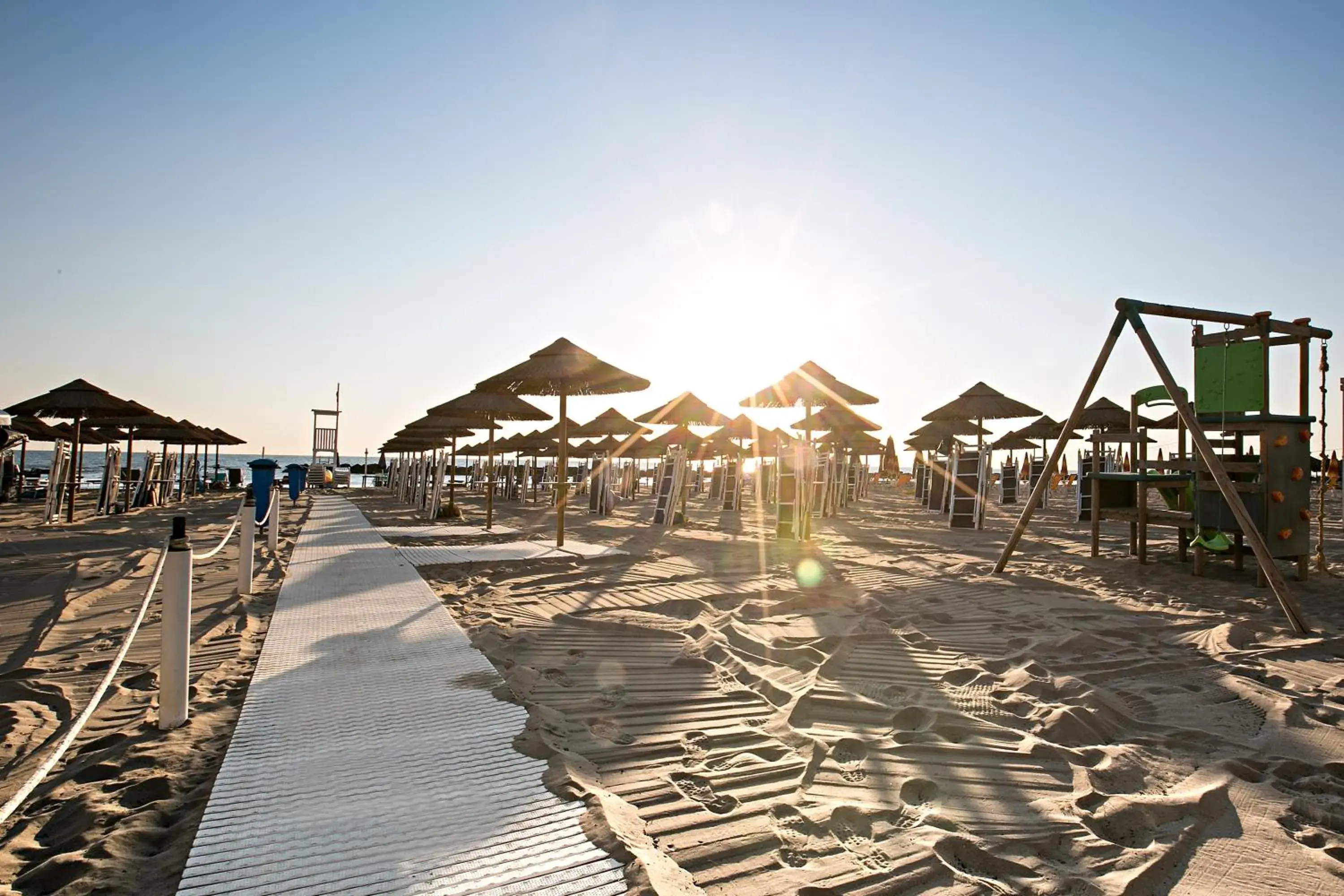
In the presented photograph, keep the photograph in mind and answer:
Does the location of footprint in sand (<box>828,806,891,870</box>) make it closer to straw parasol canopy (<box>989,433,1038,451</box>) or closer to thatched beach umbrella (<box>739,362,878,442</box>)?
thatched beach umbrella (<box>739,362,878,442</box>)

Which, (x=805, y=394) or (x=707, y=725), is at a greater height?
(x=805, y=394)

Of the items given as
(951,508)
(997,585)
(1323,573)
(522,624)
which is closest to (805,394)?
(951,508)

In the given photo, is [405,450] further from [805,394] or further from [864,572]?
[864,572]

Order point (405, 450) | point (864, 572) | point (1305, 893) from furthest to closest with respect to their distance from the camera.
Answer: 1. point (405, 450)
2. point (864, 572)
3. point (1305, 893)

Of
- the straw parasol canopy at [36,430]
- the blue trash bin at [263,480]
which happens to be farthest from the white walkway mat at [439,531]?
the straw parasol canopy at [36,430]

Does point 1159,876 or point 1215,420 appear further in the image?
point 1215,420

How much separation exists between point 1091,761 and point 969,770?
0.51 m

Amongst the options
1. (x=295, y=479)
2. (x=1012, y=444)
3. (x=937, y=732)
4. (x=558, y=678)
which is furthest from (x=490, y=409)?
Answer: (x=295, y=479)

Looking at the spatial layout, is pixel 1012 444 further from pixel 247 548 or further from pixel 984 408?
pixel 247 548

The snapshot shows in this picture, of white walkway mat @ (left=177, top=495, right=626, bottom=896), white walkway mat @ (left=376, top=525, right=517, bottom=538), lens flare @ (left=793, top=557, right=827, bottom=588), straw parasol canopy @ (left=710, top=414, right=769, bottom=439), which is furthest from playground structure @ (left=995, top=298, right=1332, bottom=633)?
straw parasol canopy @ (left=710, top=414, right=769, bottom=439)

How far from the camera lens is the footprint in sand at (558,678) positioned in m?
3.64

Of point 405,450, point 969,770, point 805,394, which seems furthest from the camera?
point 405,450

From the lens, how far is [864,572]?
775cm

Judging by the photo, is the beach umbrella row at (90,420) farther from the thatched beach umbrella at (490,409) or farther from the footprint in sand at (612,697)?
the footprint in sand at (612,697)
